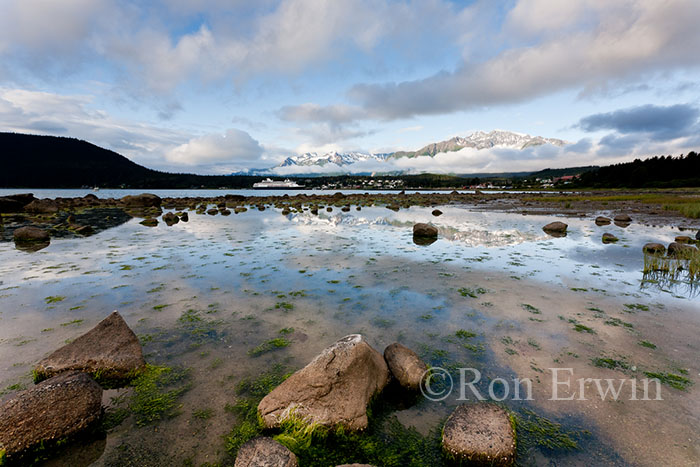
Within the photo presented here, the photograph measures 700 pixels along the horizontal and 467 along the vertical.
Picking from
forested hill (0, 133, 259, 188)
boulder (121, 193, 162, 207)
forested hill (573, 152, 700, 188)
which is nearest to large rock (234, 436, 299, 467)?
boulder (121, 193, 162, 207)

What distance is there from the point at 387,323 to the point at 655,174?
14442 centimetres

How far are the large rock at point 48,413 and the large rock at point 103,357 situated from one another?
921 millimetres

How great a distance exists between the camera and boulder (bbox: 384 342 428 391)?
5301 millimetres

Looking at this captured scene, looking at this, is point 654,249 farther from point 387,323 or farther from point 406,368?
point 406,368

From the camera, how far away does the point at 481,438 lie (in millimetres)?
3811

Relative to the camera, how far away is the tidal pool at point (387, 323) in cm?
432

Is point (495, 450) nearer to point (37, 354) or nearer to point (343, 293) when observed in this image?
point (343, 293)

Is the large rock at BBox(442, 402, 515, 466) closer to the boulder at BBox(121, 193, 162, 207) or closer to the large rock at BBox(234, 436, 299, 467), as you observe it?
the large rock at BBox(234, 436, 299, 467)

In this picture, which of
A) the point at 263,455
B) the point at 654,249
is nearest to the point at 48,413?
the point at 263,455

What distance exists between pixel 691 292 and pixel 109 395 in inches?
652

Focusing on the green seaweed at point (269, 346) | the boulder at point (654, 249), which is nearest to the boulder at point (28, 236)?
the green seaweed at point (269, 346)

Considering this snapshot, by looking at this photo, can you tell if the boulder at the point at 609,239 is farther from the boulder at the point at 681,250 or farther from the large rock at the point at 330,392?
the large rock at the point at 330,392

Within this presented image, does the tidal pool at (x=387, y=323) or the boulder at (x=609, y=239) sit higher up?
the tidal pool at (x=387, y=323)

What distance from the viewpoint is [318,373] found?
15.4 ft
